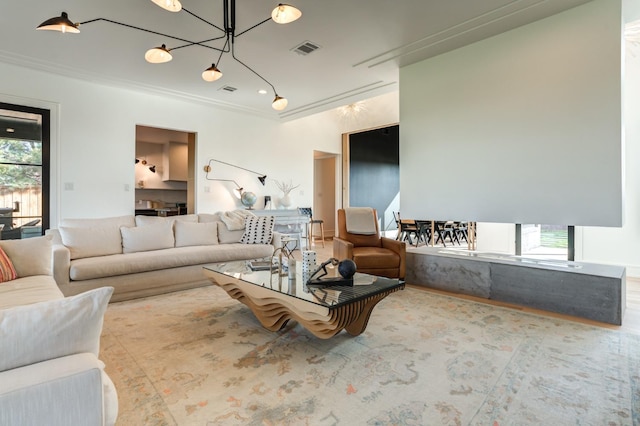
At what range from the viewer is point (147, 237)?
3.95 meters

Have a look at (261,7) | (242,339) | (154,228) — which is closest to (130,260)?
(154,228)

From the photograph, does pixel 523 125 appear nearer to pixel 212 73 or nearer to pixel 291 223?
pixel 212 73

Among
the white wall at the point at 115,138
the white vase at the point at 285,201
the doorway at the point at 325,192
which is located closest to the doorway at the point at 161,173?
the white wall at the point at 115,138

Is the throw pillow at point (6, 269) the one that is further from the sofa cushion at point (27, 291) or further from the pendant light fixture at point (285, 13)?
the pendant light fixture at point (285, 13)

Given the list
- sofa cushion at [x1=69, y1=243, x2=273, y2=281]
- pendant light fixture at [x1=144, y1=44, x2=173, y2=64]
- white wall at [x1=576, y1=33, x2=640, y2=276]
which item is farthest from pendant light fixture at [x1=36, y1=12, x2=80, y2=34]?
white wall at [x1=576, y1=33, x2=640, y2=276]

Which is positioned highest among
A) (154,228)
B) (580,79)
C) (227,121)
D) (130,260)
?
(227,121)

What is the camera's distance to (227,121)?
620 centimetres

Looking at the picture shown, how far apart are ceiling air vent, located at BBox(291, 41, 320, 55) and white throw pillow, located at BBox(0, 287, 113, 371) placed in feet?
11.4

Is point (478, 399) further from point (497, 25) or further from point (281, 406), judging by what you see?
point (497, 25)

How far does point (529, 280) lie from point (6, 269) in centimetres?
446

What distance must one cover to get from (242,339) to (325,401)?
97 cm

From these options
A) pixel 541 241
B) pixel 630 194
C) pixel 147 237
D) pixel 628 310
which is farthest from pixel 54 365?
pixel 630 194

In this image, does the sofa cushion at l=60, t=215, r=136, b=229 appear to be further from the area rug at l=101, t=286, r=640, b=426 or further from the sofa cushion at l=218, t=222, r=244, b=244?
the area rug at l=101, t=286, r=640, b=426

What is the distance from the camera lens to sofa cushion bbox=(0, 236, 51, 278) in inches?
100
